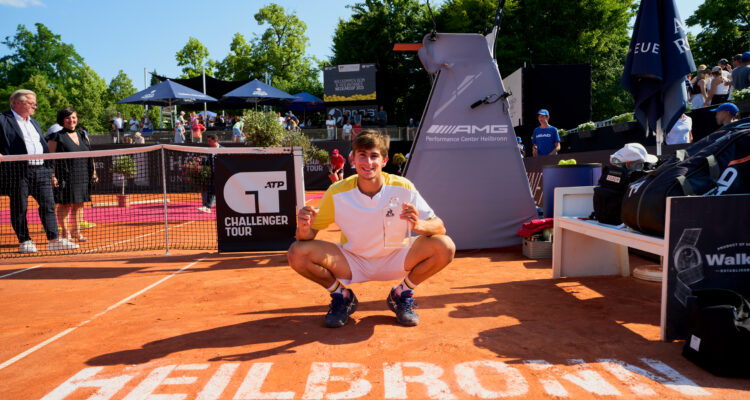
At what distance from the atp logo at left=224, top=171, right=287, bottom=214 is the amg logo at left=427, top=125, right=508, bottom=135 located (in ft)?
6.96

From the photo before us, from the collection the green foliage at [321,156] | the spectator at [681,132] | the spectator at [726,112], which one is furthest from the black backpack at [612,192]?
the green foliage at [321,156]

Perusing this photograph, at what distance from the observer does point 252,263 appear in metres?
6.07

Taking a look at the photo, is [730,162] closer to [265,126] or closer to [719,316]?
[719,316]

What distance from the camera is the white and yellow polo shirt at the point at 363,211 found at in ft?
11.4

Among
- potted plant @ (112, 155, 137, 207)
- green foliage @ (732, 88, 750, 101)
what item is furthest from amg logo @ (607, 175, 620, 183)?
potted plant @ (112, 155, 137, 207)

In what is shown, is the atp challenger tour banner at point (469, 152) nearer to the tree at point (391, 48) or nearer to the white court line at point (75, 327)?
the white court line at point (75, 327)

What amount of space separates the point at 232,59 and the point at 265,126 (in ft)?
120

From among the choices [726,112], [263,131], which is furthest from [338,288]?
[263,131]

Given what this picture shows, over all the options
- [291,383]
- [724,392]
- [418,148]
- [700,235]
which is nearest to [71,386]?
[291,383]

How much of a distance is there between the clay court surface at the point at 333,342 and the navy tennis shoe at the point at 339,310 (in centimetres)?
7

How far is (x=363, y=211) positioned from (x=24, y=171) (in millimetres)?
6106

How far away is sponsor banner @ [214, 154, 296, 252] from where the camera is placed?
21.2ft

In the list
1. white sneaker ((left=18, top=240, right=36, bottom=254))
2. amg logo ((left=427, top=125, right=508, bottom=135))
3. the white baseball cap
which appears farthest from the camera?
white sneaker ((left=18, top=240, right=36, bottom=254))

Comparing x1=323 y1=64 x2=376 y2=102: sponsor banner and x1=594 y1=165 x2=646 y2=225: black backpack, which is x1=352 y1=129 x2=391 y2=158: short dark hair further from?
x1=323 y1=64 x2=376 y2=102: sponsor banner
